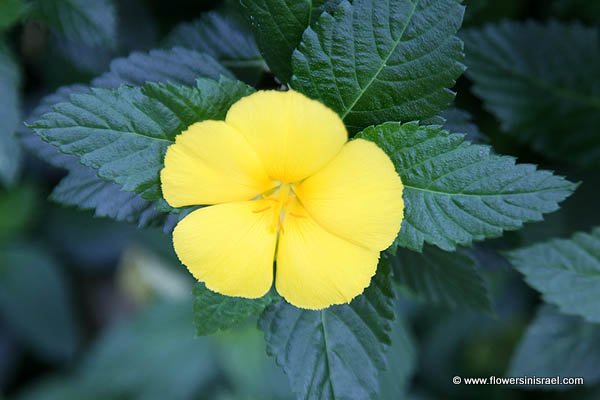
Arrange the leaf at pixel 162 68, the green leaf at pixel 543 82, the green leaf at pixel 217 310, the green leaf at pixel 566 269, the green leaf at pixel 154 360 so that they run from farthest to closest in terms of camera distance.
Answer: the green leaf at pixel 154 360 → the green leaf at pixel 543 82 → the green leaf at pixel 566 269 → the leaf at pixel 162 68 → the green leaf at pixel 217 310

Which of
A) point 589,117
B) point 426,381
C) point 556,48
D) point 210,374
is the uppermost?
point 556,48

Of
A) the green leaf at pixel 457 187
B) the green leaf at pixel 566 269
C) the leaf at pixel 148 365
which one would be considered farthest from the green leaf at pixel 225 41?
the leaf at pixel 148 365

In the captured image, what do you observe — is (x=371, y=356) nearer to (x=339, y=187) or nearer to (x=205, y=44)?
(x=339, y=187)

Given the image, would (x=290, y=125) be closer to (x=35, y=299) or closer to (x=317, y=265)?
(x=317, y=265)

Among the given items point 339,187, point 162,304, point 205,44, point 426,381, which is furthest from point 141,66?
point 426,381

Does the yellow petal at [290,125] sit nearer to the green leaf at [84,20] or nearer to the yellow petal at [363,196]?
the yellow petal at [363,196]

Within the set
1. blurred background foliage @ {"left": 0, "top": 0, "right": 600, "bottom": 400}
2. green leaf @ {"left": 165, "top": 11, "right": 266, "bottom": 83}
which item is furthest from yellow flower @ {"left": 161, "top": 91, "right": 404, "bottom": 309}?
blurred background foliage @ {"left": 0, "top": 0, "right": 600, "bottom": 400}

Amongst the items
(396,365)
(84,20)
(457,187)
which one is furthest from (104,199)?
(396,365)

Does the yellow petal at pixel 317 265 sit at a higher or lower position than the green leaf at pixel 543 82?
higher
